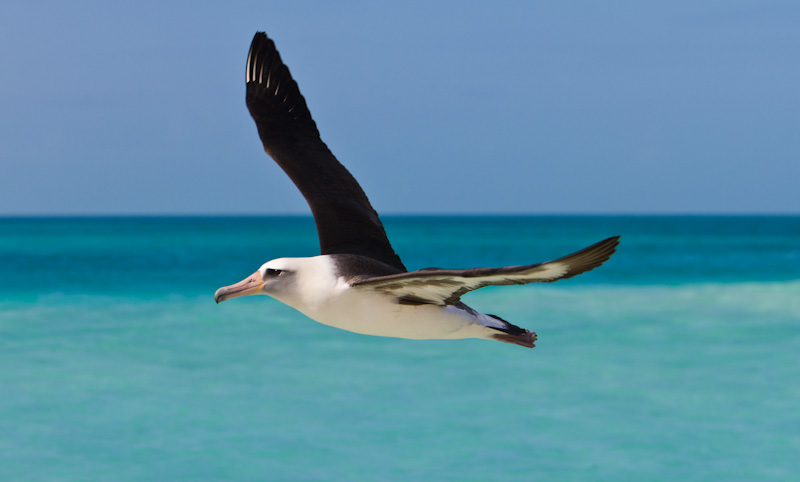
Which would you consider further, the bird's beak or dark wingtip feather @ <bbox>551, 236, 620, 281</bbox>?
the bird's beak

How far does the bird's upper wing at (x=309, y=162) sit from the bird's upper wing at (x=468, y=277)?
1494mm

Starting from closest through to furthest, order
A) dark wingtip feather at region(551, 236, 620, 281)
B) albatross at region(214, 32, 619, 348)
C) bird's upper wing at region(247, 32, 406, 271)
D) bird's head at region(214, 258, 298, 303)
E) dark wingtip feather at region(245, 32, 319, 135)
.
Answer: dark wingtip feather at region(551, 236, 620, 281) → albatross at region(214, 32, 619, 348) → bird's head at region(214, 258, 298, 303) → bird's upper wing at region(247, 32, 406, 271) → dark wingtip feather at region(245, 32, 319, 135)

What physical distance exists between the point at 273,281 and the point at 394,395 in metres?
8.77

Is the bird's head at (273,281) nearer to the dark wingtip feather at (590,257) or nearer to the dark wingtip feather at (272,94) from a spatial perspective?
the dark wingtip feather at (590,257)

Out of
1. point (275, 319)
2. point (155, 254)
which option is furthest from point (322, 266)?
point (155, 254)

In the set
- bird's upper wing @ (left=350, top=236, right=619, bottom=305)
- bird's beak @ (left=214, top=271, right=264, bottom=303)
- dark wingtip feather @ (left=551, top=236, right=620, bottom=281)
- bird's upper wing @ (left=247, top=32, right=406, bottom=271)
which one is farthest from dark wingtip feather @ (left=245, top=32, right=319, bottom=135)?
dark wingtip feather @ (left=551, top=236, right=620, bottom=281)

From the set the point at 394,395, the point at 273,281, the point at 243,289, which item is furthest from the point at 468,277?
the point at 394,395

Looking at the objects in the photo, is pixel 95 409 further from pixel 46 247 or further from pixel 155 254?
pixel 46 247

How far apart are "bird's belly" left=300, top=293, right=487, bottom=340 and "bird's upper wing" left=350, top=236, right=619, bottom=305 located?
0.08m

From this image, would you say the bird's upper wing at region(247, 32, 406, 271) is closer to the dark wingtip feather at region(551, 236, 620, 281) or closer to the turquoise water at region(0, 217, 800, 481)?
the dark wingtip feather at region(551, 236, 620, 281)

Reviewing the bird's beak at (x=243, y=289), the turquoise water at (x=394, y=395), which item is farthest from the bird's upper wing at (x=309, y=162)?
the turquoise water at (x=394, y=395)

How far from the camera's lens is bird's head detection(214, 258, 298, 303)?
178 inches

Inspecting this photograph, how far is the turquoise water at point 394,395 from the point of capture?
1064 cm

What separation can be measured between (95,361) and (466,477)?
8033 mm
